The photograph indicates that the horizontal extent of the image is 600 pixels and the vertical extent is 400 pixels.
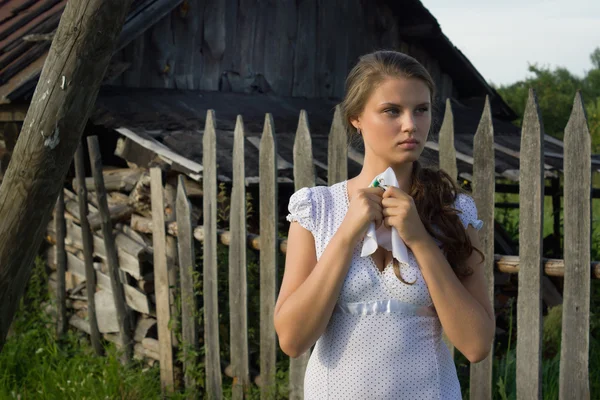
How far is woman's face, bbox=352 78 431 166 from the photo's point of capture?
2023 mm

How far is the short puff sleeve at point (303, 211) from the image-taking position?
7.04 ft

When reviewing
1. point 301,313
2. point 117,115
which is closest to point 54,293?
point 117,115

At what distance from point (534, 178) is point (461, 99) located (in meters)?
6.83

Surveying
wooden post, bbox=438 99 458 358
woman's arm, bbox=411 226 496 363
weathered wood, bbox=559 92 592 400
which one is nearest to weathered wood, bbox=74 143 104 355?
wooden post, bbox=438 99 458 358

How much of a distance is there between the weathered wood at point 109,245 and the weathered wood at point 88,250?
11.2 inches

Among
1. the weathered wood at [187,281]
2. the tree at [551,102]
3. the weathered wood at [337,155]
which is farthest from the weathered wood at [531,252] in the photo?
the tree at [551,102]

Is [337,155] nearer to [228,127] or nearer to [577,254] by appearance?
[577,254]

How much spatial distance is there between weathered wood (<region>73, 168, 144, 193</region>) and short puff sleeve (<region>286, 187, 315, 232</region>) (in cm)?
368

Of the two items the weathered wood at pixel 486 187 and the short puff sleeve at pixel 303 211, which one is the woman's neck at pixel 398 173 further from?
the weathered wood at pixel 486 187

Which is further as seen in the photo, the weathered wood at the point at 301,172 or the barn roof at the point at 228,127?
the barn roof at the point at 228,127

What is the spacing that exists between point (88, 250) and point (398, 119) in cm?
409

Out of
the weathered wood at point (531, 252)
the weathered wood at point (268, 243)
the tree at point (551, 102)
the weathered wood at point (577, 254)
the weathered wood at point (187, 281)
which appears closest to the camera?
the weathered wood at point (577, 254)

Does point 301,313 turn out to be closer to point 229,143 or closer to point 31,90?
point 229,143

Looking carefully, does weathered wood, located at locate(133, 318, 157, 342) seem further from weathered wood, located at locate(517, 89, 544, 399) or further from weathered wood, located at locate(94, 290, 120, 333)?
weathered wood, located at locate(517, 89, 544, 399)
